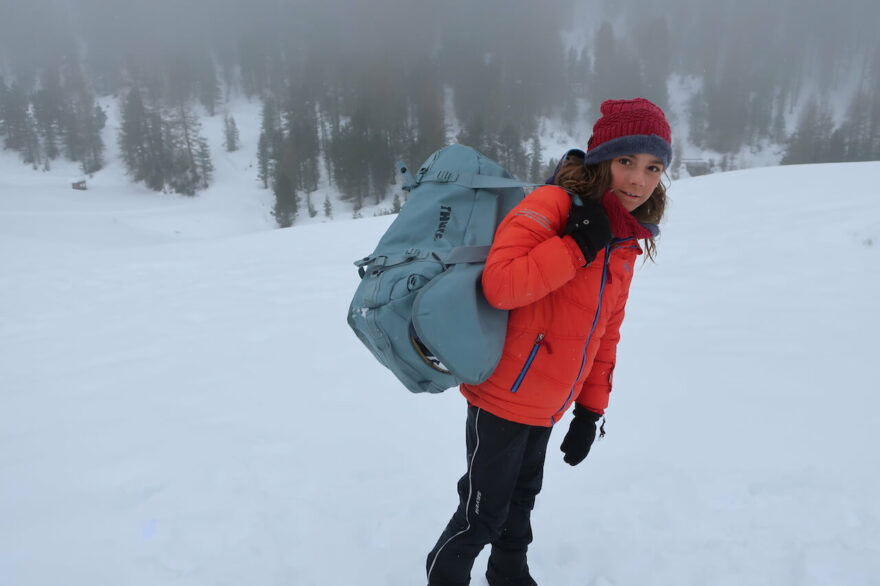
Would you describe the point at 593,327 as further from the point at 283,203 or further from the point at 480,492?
the point at 283,203

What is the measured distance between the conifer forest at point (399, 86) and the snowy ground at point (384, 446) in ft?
94.8

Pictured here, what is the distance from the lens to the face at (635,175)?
4.25 feet

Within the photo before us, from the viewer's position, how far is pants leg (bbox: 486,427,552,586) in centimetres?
158

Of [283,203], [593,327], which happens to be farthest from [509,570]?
[283,203]

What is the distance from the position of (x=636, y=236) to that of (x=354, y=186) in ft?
117

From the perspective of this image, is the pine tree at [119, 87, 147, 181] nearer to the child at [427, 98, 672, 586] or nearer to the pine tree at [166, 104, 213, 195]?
the pine tree at [166, 104, 213, 195]

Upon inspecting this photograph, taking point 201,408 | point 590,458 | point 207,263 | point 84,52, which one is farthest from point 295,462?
point 84,52

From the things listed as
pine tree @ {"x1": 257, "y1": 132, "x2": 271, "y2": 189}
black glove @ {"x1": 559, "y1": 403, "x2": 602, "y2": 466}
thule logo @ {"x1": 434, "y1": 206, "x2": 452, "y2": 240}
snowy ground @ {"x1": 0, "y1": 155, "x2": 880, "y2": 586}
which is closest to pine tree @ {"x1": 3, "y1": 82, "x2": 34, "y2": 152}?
pine tree @ {"x1": 257, "y1": 132, "x2": 271, "y2": 189}

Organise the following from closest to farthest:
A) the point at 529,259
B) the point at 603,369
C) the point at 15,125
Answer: the point at 529,259
the point at 603,369
the point at 15,125

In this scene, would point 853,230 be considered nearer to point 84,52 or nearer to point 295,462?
point 295,462

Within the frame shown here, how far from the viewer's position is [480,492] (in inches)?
57.6

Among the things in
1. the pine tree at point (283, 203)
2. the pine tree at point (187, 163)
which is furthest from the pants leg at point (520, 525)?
the pine tree at point (187, 163)

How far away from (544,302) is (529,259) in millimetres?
219

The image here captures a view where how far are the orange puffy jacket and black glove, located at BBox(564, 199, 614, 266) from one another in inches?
0.8
